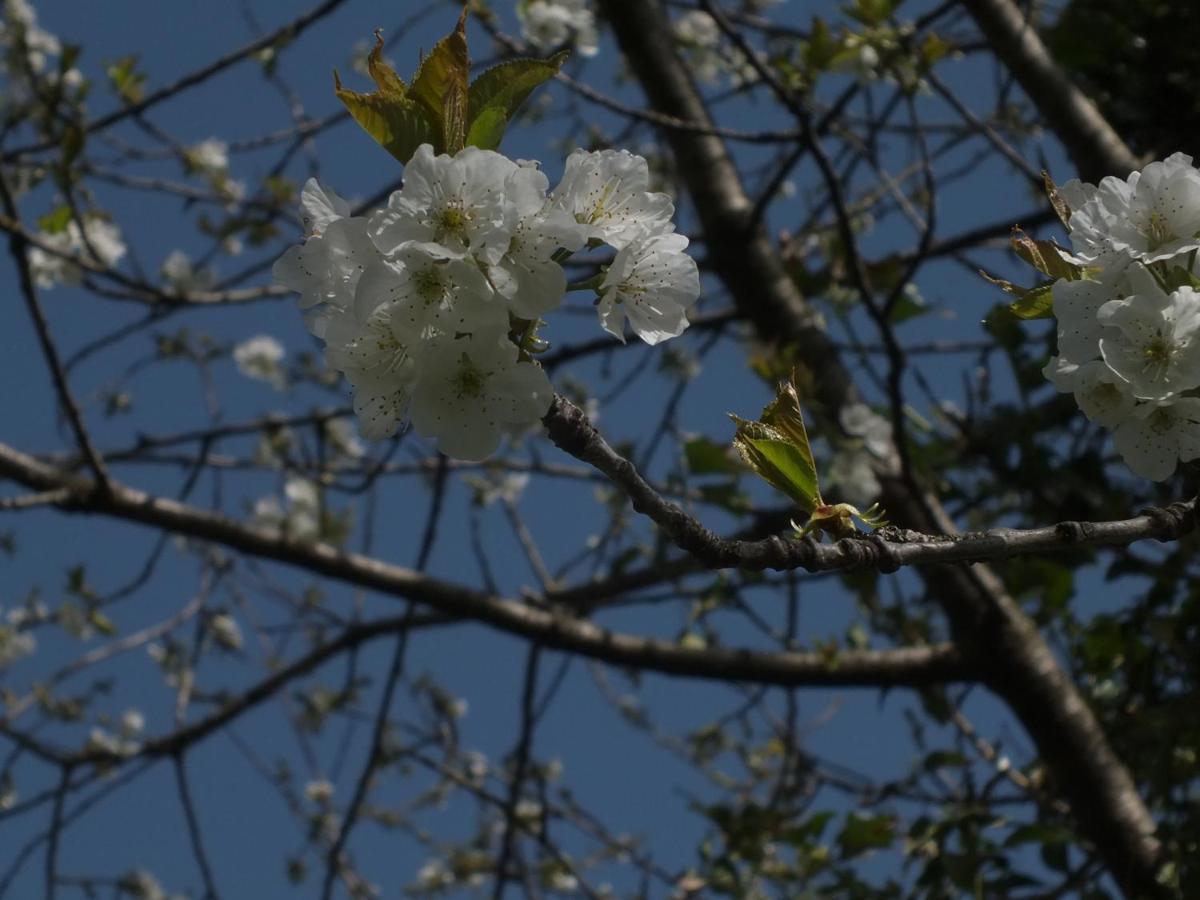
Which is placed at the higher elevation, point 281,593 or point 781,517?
point 281,593

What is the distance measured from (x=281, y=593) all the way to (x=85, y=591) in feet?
2.32

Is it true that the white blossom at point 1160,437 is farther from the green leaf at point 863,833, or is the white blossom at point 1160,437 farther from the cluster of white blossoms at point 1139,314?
the green leaf at point 863,833

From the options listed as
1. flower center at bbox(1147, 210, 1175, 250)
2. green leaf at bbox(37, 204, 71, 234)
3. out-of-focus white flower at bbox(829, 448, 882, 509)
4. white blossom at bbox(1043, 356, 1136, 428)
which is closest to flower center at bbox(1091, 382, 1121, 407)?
white blossom at bbox(1043, 356, 1136, 428)

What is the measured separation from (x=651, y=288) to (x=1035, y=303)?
30 cm

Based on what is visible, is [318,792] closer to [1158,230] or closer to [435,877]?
[435,877]

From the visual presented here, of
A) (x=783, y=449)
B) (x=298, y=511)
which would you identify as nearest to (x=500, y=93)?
(x=783, y=449)

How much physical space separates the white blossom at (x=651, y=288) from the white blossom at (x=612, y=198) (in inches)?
0.6

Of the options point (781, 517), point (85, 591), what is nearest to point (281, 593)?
point (85, 591)

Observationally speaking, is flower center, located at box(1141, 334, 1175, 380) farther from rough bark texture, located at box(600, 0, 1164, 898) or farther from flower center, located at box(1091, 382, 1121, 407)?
rough bark texture, located at box(600, 0, 1164, 898)

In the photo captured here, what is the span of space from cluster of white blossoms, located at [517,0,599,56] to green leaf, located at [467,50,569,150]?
210 centimetres

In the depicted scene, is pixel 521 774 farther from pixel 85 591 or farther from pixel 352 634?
pixel 85 591

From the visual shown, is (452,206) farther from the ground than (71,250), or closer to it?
closer to it

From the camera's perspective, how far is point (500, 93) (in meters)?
0.83

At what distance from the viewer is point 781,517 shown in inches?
95.4
